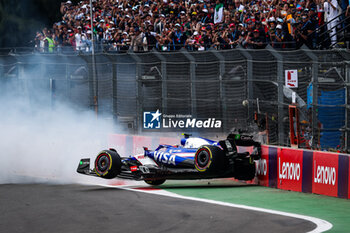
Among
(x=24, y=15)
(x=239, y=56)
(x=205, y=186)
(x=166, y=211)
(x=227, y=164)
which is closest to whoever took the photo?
(x=166, y=211)

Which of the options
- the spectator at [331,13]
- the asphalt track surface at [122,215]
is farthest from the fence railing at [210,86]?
the asphalt track surface at [122,215]

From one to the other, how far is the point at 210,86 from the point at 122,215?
325 inches

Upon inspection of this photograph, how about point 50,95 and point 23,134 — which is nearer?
point 23,134

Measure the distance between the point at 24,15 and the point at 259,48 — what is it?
54.2 feet

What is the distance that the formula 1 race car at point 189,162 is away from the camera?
1300 cm

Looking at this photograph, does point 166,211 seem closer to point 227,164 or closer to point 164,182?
point 227,164

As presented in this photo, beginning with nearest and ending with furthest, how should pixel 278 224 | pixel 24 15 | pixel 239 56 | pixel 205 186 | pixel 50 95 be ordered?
pixel 278 224 < pixel 205 186 < pixel 239 56 < pixel 50 95 < pixel 24 15

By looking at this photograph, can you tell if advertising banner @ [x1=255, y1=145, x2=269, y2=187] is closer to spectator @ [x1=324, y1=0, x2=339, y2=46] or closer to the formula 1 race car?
the formula 1 race car

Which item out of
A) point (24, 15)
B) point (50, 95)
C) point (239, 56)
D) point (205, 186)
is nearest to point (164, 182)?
point (205, 186)

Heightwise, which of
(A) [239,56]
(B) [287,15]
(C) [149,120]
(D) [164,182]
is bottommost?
(D) [164,182]

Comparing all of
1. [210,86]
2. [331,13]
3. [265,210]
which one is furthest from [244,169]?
[331,13]

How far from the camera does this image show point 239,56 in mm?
17000

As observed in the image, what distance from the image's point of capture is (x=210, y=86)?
17828 mm

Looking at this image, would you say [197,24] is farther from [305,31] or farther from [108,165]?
[108,165]
